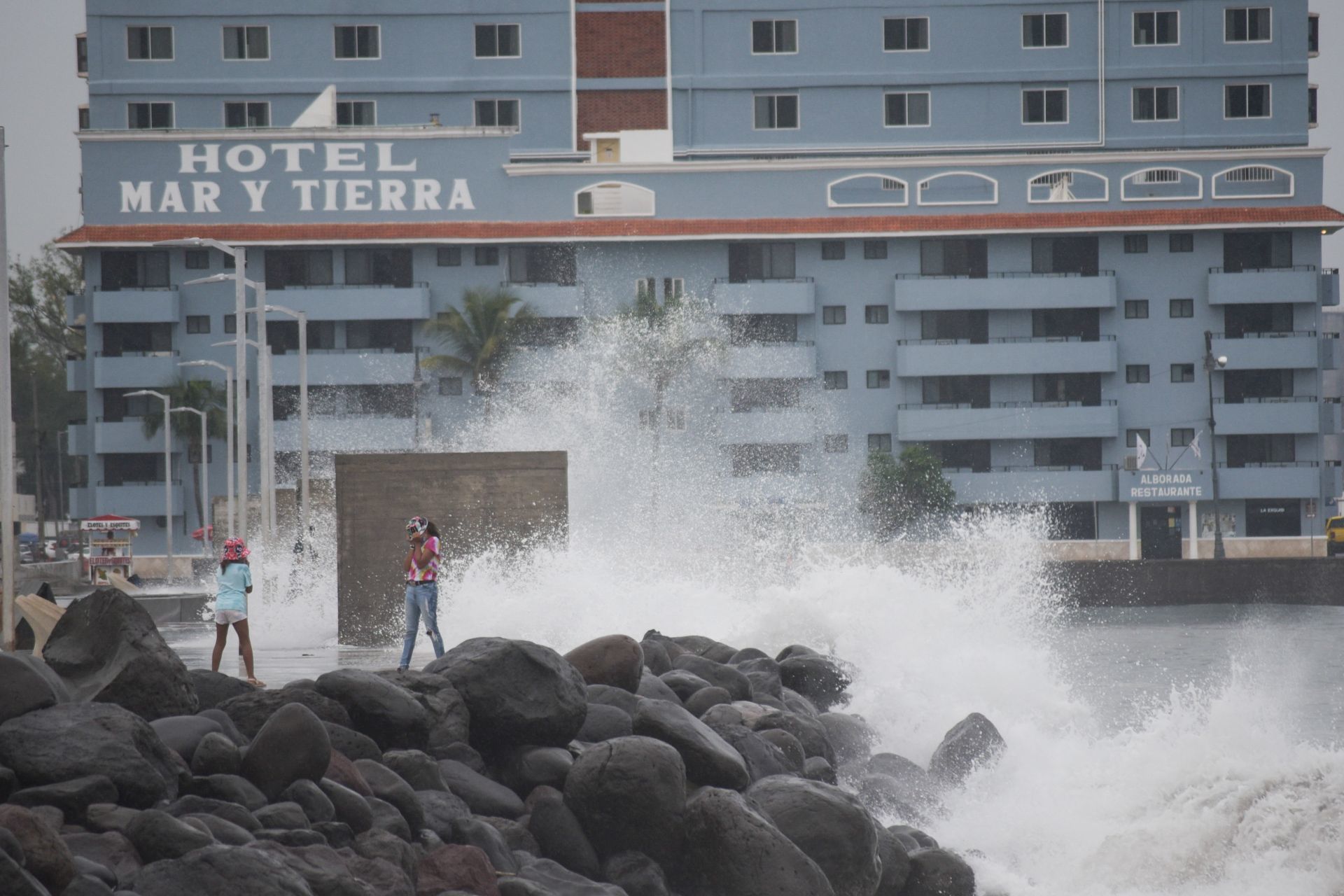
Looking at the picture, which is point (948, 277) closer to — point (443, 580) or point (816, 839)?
point (443, 580)

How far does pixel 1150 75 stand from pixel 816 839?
63725 millimetres

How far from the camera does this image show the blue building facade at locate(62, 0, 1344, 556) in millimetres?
64562

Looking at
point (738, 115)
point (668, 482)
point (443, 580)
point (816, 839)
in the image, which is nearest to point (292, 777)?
point (816, 839)

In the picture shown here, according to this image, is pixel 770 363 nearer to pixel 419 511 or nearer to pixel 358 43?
pixel 358 43

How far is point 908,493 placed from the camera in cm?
6241

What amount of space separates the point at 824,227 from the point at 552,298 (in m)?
11.6

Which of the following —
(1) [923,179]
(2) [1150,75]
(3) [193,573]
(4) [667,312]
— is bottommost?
(3) [193,573]

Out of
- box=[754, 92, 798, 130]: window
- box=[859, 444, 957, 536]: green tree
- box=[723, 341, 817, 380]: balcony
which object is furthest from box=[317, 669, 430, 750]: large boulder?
box=[754, 92, 798, 130]: window

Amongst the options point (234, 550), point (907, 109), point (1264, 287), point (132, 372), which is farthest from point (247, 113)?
point (234, 550)

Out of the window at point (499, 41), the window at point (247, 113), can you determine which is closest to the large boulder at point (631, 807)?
the window at point (499, 41)

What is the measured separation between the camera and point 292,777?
938 centimetres

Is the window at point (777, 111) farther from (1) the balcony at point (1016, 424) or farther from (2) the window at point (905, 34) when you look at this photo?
(1) the balcony at point (1016, 424)

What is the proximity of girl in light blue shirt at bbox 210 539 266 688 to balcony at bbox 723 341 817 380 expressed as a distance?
160ft

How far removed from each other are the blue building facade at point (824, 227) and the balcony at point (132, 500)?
0.13 meters
